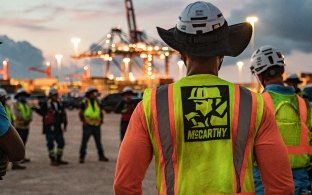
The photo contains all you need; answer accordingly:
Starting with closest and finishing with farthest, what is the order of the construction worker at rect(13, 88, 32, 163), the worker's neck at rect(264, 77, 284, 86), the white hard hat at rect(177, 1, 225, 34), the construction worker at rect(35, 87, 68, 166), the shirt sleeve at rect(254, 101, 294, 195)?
the shirt sleeve at rect(254, 101, 294, 195)
the white hard hat at rect(177, 1, 225, 34)
the worker's neck at rect(264, 77, 284, 86)
the construction worker at rect(35, 87, 68, 166)
the construction worker at rect(13, 88, 32, 163)

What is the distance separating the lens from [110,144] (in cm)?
1838

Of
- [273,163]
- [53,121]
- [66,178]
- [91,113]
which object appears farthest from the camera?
[91,113]

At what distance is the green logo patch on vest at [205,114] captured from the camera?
226 cm

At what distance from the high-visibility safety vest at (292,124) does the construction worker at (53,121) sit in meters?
9.39

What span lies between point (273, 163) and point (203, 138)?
0.98ft

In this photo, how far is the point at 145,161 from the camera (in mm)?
2246

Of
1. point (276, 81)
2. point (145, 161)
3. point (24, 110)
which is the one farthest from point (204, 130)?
point (24, 110)

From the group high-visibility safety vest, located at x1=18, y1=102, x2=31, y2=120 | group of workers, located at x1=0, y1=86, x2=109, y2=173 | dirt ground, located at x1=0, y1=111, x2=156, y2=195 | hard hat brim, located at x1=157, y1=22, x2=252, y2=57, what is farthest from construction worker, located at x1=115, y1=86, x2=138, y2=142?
hard hat brim, located at x1=157, y1=22, x2=252, y2=57

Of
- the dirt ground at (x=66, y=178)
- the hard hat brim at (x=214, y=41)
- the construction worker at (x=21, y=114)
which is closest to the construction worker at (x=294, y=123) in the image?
the hard hat brim at (x=214, y=41)

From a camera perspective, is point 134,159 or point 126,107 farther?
point 126,107

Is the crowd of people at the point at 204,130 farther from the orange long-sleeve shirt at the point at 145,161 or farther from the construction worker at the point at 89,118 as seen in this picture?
the construction worker at the point at 89,118

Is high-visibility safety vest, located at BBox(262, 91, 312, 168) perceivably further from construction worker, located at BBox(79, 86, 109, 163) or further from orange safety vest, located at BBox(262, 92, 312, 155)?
construction worker, located at BBox(79, 86, 109, 163)

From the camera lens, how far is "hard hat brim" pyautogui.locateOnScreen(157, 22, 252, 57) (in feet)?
7.60

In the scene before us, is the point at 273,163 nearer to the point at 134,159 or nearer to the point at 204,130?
the point at 204,130
